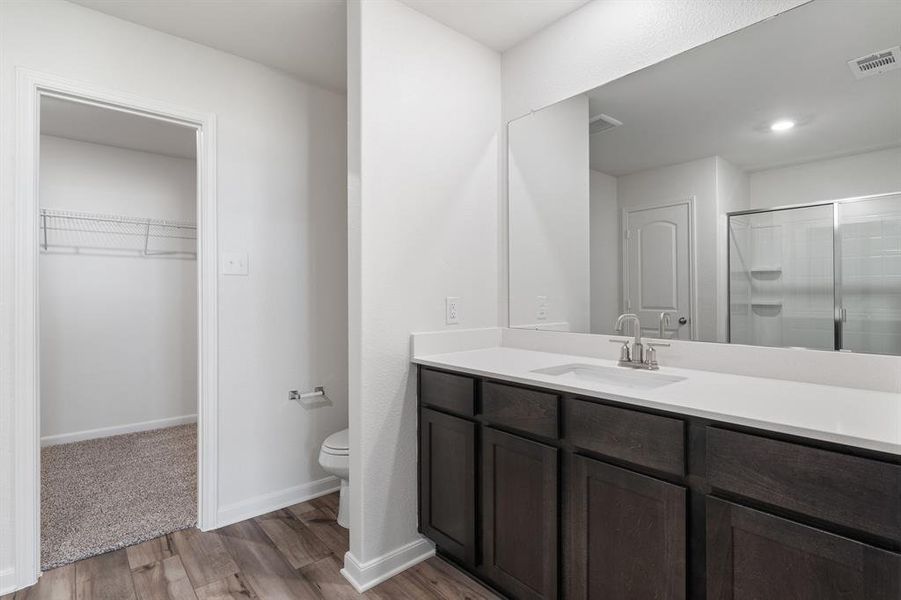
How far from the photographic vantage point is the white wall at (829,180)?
4.29 feet

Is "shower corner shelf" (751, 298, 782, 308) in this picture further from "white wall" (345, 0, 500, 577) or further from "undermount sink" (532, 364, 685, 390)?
"white wall" (345, 0, 500, 577)

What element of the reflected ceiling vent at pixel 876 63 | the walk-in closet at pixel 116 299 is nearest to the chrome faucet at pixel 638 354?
the reflected ceiling vent at pixel 876 63

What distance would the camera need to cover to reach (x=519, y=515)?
1.57 meters

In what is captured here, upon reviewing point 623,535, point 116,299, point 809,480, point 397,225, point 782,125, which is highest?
point 782,125

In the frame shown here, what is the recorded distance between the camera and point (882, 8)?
1.29 m

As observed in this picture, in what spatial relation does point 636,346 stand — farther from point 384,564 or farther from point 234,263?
point 234,263

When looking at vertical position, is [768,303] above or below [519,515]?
above

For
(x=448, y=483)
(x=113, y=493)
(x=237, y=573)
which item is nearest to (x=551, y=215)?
(x=448, y=483)

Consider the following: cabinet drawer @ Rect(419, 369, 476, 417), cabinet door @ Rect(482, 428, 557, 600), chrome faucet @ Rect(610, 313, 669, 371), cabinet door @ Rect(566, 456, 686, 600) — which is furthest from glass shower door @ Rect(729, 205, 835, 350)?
cabinet drawer @ Rect(419, 369, 476, 417)

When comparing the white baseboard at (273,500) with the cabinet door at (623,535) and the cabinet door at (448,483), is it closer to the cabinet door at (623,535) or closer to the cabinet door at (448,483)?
the cabinet door at (448,483)

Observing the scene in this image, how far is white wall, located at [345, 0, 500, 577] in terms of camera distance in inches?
74.1

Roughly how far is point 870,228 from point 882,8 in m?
0.62

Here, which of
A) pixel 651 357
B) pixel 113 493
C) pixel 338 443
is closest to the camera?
pixel 651 357

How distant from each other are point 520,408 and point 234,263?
66.3 inches
